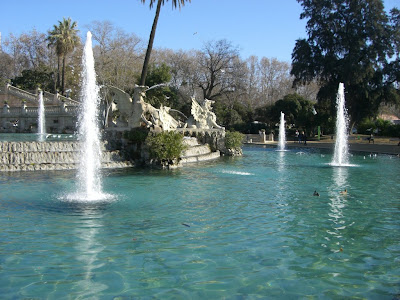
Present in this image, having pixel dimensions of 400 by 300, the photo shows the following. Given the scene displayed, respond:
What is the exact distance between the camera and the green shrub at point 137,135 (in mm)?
19825

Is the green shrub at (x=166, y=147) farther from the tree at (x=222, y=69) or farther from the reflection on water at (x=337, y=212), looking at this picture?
the tree at (x=222, y=69)

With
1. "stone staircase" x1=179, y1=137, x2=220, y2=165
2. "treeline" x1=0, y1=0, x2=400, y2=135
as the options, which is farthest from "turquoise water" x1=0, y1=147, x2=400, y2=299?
"treeline" x1=0, y1=0, x2=400, y2=135

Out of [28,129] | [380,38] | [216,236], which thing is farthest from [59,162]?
[380,38]

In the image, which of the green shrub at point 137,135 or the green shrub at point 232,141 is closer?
the green shrub at point 137,135

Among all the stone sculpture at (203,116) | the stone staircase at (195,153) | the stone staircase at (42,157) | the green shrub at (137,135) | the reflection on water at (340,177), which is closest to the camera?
the reflection on water at (340,177)

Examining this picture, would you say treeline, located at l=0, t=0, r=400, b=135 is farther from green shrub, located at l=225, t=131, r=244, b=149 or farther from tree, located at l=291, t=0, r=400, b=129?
green shrub, located at l=225, t=131, r=244, b=149

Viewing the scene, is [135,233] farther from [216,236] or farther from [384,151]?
[384,151]

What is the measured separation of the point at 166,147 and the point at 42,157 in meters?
5.35

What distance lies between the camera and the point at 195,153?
23047 millimetres

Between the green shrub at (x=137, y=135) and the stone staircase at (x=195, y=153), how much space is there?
86.4 inches

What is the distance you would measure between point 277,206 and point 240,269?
14.6 ft

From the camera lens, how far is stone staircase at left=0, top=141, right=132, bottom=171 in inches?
645

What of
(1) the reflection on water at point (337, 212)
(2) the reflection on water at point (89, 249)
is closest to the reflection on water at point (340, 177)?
(1) the reflection on water at point (337, 212)

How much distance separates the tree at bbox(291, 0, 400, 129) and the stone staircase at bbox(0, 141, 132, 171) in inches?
1214
